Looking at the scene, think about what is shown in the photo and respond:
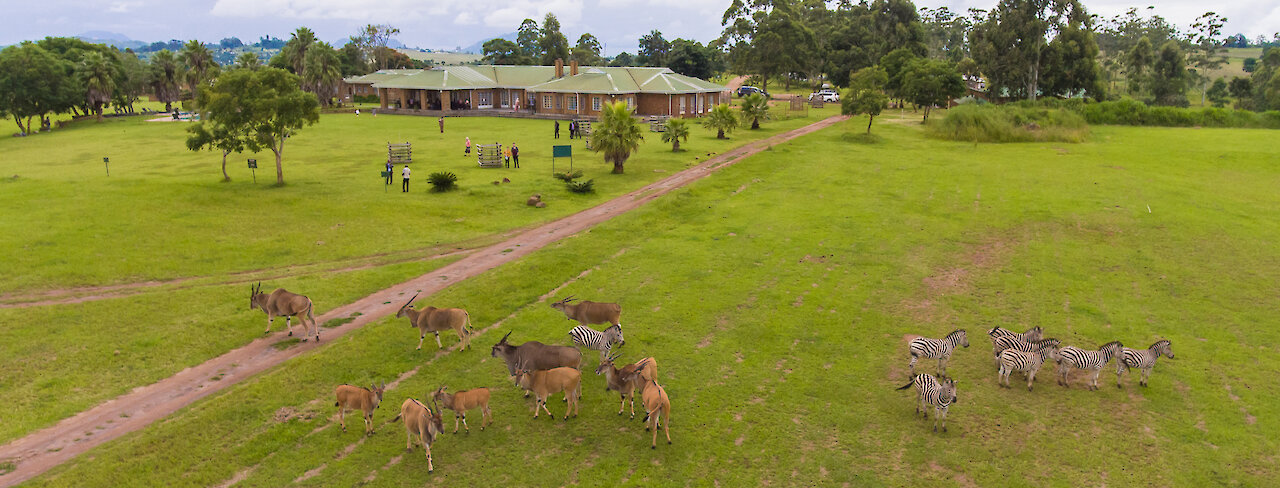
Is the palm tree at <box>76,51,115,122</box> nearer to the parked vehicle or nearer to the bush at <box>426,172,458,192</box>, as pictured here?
the bush at <box>426,172,458,192</box>

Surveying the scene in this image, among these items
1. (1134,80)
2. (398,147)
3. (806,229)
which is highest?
(1134,80)

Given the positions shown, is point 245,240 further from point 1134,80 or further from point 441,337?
point 1134,80

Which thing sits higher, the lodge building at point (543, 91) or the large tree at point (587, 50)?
the large tree at point (587, 50)

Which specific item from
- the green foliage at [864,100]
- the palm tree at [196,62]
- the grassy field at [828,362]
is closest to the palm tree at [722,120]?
the green foliage at [864,100]

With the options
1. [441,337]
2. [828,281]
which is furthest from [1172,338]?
[441,337]

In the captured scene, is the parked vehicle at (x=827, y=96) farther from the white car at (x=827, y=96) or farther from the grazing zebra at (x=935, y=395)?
the grazing zebra at (x=935, y=395)

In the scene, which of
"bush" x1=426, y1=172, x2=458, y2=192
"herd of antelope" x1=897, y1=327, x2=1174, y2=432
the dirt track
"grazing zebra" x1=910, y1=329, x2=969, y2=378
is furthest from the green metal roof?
"herd of antelope" x1=897, y1=327, x2=1174, y2=432
